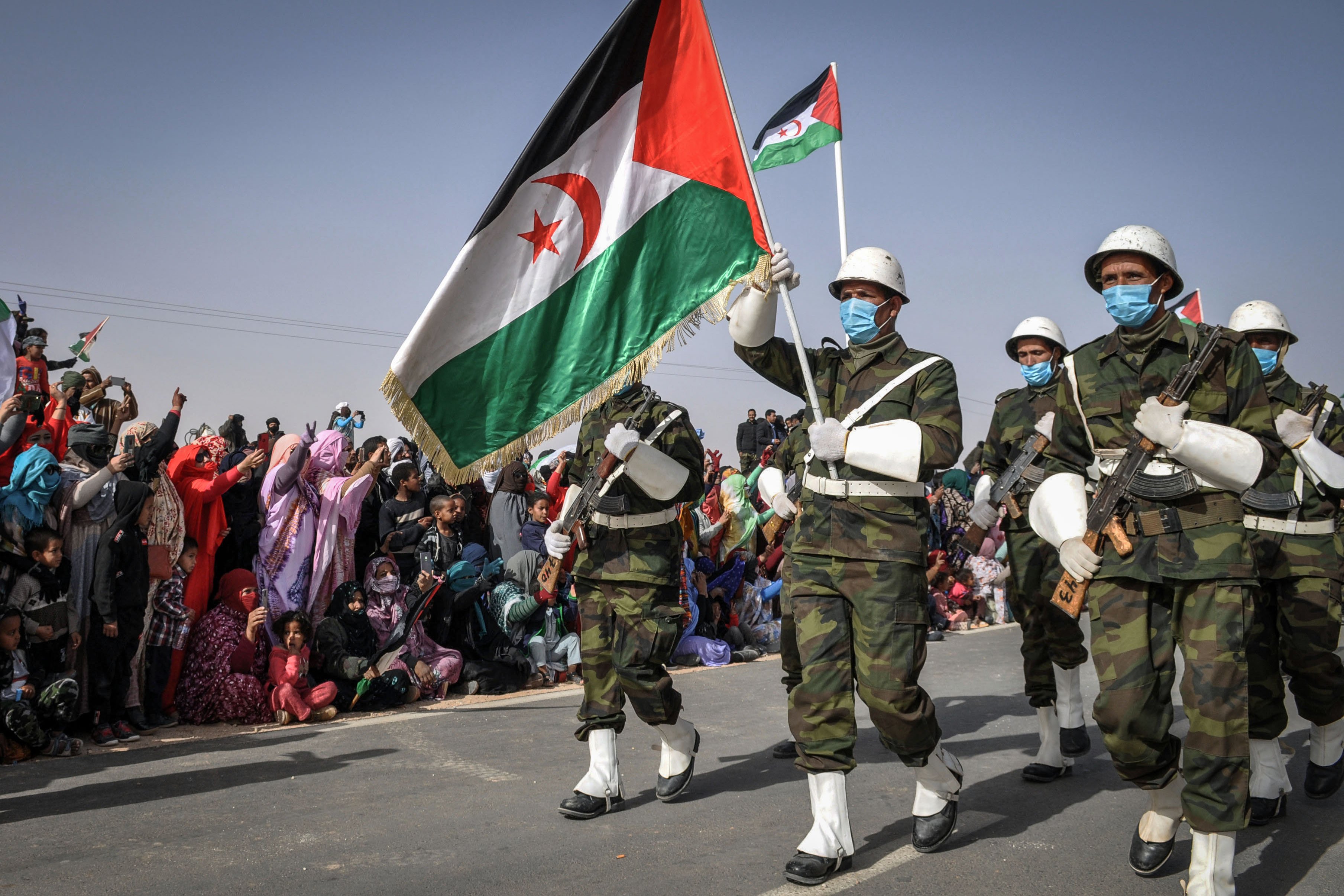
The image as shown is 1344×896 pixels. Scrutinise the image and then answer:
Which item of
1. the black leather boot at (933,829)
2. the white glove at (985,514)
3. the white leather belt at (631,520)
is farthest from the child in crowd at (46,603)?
the white glove at (985,514)

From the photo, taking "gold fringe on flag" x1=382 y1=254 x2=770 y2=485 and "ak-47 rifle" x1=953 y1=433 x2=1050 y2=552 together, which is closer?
"gold fringe on flag" x1=382 y1=254 x2=770 y2=485

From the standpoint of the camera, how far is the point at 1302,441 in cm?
445

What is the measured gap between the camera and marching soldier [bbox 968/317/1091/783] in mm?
5980

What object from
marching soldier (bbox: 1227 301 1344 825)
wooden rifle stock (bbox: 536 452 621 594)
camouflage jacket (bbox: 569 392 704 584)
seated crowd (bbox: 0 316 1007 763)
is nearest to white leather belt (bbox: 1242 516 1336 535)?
marching soldier (bbox: 1227 301 1344 825)

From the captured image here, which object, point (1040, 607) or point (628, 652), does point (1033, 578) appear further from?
point (628, 652)

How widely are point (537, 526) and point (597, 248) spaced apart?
5644 mm

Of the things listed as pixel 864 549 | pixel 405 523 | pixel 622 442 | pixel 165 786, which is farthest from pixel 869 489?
pixel 405 523

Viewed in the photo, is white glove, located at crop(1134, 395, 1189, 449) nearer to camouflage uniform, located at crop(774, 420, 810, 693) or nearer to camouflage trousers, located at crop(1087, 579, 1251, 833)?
camouflage trousers, located at crop(1087, 579, 1251, 833)

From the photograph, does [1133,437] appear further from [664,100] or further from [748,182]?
[664,100]

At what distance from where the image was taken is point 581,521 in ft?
18.5

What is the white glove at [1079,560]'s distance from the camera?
13.5ft

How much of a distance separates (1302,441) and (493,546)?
801 centimetres

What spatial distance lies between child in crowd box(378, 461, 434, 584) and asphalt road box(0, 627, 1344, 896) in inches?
99.1

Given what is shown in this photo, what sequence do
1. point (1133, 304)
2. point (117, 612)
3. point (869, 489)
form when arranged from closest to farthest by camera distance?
point (1133, 304) < point (869, 489) < point (117, 612)
